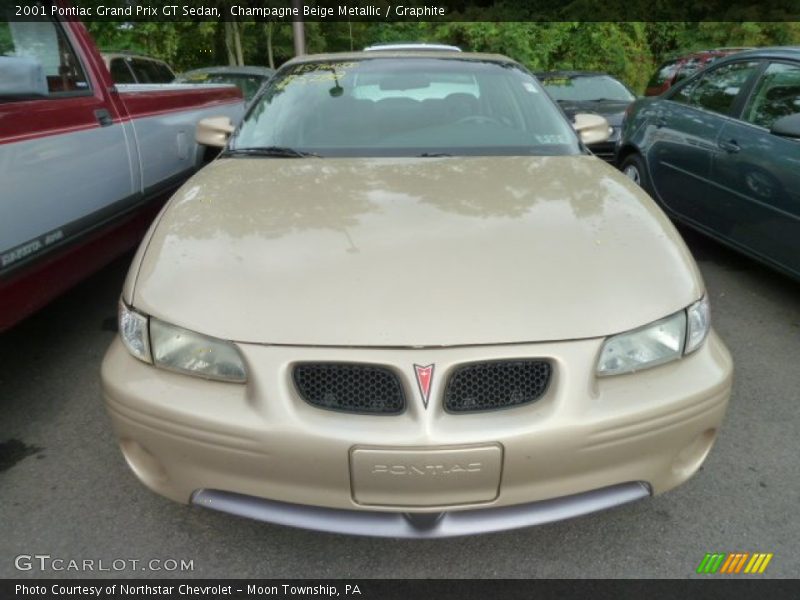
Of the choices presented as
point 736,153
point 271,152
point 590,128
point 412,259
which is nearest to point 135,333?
point 412,259

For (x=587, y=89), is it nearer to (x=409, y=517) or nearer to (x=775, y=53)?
(x=775, y=53)

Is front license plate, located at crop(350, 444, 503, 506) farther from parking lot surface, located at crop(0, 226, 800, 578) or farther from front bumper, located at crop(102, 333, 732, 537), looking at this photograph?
parking lot surface, located at crop(0, 226, 800, 578)

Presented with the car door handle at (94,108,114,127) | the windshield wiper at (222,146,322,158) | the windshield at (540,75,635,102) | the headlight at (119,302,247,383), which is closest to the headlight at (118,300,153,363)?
the headlight at (119,302,247,383)

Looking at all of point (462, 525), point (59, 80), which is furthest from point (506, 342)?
point (59, 80)

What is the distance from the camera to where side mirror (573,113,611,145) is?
348cm

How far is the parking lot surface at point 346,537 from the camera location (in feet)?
6.88

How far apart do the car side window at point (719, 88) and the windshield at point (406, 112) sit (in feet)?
5.87

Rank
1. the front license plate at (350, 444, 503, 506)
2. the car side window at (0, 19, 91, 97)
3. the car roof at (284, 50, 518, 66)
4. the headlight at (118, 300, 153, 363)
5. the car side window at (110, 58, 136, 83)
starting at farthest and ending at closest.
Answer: the car side window at (110, 58, 136, 83)
the car roof at (284, 50, 518, 66)
the car side window at (0, 19, 91, 97)
the headlight at (118, 300, 153, 363)
the front license plate at (350, 444, 503, 506)

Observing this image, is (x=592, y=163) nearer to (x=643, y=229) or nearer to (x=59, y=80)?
A: (x=643, y=229)

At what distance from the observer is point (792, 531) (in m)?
2.22

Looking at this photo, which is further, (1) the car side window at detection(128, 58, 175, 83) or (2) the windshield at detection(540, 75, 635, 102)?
(2) the windshield at detection(540, 75, 635, 102)

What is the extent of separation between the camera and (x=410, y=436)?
167cm

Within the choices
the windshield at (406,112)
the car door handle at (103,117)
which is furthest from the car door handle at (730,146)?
the car door handle at (103,117)

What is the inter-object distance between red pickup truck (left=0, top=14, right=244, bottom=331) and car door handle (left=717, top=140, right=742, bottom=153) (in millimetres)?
3498
